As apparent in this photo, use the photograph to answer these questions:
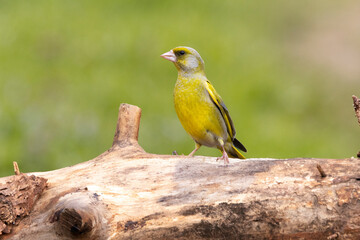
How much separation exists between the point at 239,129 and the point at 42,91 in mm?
2769

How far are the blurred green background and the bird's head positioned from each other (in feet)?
8.35

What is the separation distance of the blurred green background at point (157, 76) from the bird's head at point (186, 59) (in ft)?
8.35

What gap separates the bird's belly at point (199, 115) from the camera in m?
5.33

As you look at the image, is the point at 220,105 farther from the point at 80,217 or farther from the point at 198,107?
the point at 80,217

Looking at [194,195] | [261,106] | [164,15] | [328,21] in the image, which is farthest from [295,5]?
[194,195]

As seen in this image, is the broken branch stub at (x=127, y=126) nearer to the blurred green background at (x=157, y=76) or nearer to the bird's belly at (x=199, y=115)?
the bird's belly at (x=199, y=115)

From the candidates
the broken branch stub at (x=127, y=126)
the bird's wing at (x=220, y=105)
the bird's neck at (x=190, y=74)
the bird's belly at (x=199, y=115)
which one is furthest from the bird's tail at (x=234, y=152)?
the broken branch stub at (x=127, y=126)

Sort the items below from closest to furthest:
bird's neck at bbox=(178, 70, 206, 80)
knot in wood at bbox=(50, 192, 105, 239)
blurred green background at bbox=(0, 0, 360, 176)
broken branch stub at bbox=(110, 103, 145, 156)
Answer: knot in wood at bbox=(50, 192, 105, 239) < broken branch stub at bbox=(110, 103, 145, 156) < bird's neck at bbox=(178, 70, 206, 80) < blurred green background at bbox=(0, 0, 360, 176)

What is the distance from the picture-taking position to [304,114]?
10016 mm

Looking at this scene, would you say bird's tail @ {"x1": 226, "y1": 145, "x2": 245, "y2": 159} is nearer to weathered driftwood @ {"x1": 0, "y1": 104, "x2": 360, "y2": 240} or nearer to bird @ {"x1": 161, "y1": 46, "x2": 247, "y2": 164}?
bird @ {"x1": 161, "y1": 46, "x2": 247, "y2": 164}

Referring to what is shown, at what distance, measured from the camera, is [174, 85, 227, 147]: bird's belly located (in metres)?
5.33

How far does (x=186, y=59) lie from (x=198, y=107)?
0.51m

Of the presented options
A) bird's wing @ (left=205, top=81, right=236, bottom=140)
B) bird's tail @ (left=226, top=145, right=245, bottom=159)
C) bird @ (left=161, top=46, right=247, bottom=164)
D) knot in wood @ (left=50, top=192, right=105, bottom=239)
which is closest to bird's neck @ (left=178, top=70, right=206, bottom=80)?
bird @ (left=161, top=46, right=247, bottom=164)

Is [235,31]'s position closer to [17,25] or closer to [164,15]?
[164,15]
